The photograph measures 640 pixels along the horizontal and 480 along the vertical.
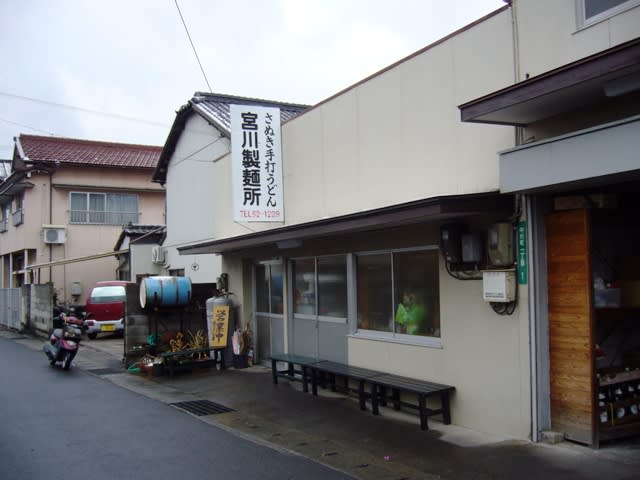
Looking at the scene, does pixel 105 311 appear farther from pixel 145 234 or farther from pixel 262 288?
pixel 262 288

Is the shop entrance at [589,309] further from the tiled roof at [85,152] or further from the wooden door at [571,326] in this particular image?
the tiled roof at [85,152]

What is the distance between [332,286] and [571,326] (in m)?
4.98

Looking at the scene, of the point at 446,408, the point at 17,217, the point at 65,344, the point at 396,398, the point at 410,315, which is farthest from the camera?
the point at 17,217

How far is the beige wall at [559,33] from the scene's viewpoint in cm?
584

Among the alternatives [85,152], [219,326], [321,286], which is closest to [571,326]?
[321,286]

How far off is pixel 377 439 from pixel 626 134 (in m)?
4.55

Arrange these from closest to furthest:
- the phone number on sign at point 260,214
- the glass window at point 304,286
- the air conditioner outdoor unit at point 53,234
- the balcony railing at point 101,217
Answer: the phone number on sign at point 260,214 → the glass window at point 304,286 → the air conditioner outdoor unit at point 53,234 → the balcony railing at point 101,217

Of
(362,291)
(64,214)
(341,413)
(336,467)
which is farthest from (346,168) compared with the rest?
(64,214)

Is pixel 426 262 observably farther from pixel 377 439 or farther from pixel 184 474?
pixel 184 474

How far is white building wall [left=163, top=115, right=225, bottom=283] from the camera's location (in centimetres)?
1773

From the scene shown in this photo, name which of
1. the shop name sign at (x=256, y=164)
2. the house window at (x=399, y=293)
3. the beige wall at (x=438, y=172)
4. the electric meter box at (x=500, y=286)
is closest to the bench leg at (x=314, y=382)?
the beige wall at (x=438, y=172)

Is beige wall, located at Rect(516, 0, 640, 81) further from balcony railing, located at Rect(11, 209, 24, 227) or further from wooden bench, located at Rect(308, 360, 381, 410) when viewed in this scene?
balcony railing, located at Rect(11, 209, 24, 227)

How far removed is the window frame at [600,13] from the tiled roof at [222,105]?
1177cm

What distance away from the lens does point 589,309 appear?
6512 mm
